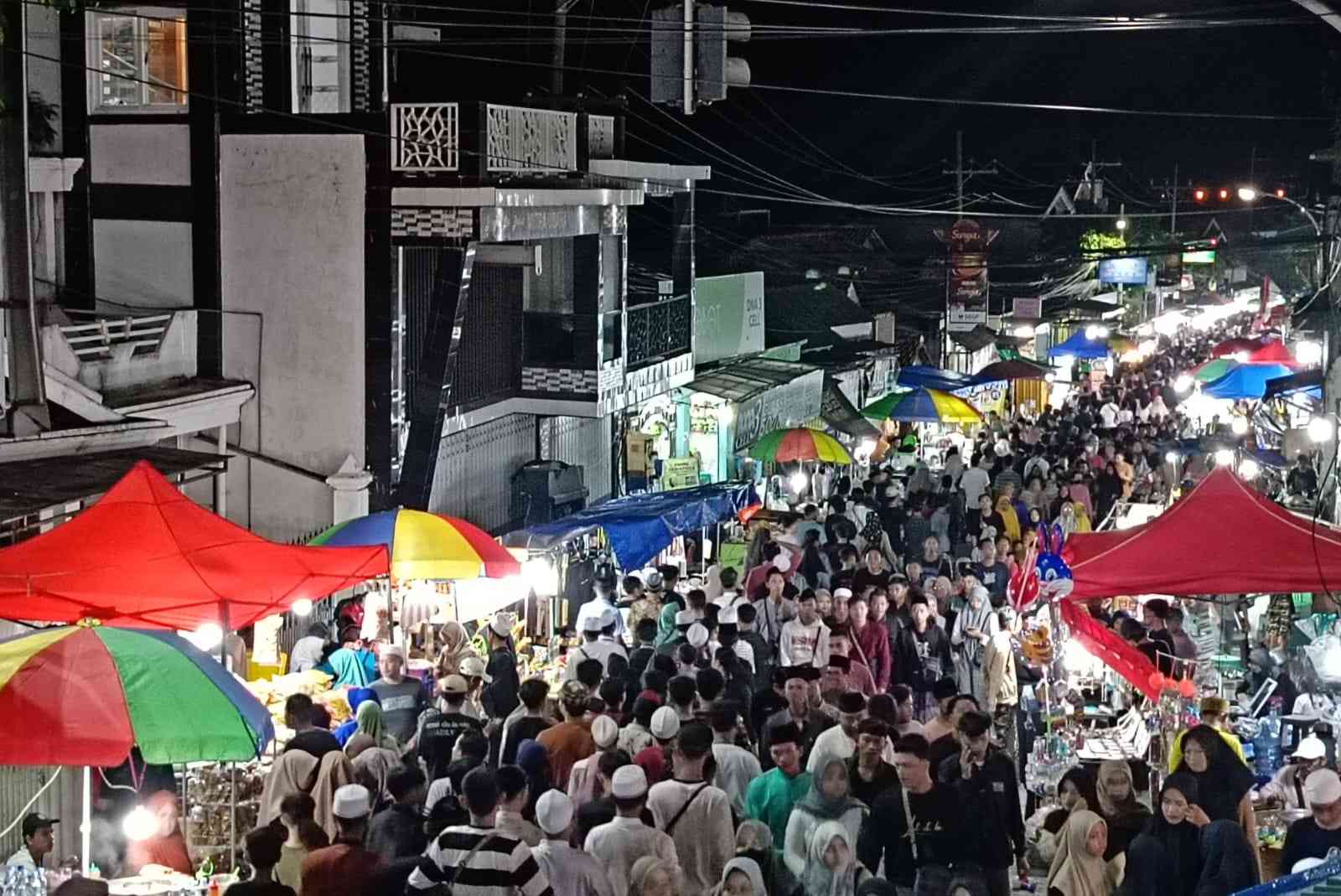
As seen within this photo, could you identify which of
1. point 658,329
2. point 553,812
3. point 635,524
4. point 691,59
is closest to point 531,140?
point 635,524

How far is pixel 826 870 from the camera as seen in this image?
850 centimetres

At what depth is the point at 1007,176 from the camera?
66.1 metres

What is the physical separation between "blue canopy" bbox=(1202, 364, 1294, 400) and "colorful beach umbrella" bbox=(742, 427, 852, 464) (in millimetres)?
8192

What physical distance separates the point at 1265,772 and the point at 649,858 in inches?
239

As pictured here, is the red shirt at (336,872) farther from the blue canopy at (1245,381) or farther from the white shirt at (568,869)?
the blue canopy at (1245,381)

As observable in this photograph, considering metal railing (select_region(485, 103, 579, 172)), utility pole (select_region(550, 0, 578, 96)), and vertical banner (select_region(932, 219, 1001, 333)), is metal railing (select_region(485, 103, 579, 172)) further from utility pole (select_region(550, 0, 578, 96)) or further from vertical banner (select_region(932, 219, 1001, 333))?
vertical banner (select_region(932, 219, 1001, 333))

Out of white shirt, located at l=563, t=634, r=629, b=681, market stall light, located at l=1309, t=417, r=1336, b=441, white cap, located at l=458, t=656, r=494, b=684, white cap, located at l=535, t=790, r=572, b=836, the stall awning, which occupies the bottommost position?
white cap, located at l=458, t=656, r=494, b=684

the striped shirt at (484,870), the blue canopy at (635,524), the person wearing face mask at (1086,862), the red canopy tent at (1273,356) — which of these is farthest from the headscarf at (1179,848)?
the red canopy tent at (1273,356)

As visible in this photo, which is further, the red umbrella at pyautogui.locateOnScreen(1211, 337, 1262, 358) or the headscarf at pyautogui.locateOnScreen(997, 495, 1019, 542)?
the red umbrella at pyautogui.locateOnScreen(1211, 337, 1262, 358)

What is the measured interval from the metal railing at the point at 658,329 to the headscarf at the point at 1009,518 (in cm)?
596

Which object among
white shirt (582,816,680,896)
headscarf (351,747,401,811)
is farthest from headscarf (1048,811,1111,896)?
headscarf (351,747,401,811)

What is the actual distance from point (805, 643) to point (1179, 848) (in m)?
6.01

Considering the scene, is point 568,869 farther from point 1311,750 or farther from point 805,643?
point 805,643

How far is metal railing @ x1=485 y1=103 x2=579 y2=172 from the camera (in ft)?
61.8
